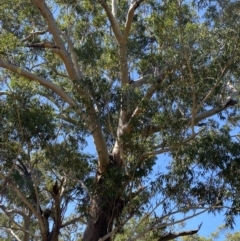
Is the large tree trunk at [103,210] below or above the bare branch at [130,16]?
below

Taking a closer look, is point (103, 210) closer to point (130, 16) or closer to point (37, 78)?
point (37, 78)

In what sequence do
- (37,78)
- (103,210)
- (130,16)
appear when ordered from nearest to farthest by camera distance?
(103,210)
(37,78)
(130,16)

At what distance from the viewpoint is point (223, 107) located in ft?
31.7

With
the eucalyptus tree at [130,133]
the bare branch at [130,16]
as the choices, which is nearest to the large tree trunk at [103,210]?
the eucalyptus tree at [130,133]

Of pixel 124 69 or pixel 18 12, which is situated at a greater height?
pixel 18 12

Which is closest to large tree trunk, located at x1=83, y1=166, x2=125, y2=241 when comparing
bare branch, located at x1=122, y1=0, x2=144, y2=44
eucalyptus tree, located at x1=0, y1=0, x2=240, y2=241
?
eucalyptus tree, located at x1=0, y1=0, x2=240, y2=241

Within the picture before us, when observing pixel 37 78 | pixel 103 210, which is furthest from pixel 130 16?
pixel 103 210

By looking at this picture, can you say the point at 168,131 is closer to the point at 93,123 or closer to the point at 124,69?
the point at 93,123

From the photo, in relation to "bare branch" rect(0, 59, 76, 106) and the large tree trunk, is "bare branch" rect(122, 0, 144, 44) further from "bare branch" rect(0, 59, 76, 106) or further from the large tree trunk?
the large tree trunk

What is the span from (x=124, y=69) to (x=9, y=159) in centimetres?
313

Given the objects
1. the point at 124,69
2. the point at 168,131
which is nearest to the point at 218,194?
the point at 168,131

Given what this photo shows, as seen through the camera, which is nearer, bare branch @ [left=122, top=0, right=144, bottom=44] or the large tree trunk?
the large tree trunk

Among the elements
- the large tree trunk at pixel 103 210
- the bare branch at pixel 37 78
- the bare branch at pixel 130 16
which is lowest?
the large tree trunk at pixel 103 210

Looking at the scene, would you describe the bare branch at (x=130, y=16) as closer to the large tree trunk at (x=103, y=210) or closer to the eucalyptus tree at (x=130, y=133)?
the eucalyptus tree at (x=130, y=133)
